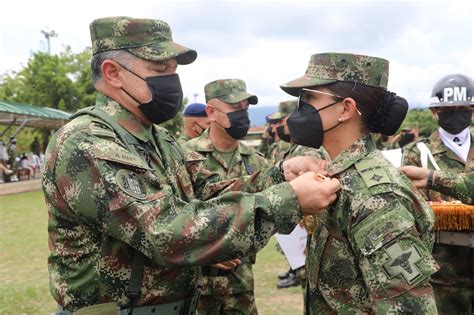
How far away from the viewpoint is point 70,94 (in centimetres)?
3575

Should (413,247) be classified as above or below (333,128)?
below

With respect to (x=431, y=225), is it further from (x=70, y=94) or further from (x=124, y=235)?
(x=70, y=94)

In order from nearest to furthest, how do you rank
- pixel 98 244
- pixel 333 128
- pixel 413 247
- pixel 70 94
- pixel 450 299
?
pixel 413 247 < pixel 98 244 < pixel 333 128 < pixel 450 299 < pixel 70 94

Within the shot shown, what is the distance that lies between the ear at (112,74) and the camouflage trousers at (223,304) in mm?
2451

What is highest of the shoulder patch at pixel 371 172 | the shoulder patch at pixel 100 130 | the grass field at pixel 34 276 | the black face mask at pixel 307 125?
the shoulder patch at pixel 100 130

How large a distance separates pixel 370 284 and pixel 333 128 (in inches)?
A: 34.5

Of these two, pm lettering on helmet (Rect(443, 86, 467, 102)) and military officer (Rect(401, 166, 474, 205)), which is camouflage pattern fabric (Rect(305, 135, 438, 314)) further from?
pm lettering on helmet (Rect(443, 86, 467, 102))

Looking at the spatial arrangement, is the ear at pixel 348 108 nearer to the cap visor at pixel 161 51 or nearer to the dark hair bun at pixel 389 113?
the dark hair bun at pixel 389 113

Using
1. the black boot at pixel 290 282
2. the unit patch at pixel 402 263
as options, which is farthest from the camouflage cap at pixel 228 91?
the unit patch at pixel 402 263

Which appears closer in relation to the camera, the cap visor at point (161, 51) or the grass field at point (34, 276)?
the cap visor at point (161, 51)

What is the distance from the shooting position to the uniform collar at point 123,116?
2.63m

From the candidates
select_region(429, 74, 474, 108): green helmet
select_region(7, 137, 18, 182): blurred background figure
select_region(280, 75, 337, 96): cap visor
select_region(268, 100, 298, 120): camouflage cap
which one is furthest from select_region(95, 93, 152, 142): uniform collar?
select_region(7, 137, 18, 182): blurred background figure

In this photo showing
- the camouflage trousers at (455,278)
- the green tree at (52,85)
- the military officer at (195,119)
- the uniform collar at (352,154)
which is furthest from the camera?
the green tree at (52,85)

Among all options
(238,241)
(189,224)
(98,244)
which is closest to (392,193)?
(238,241)
